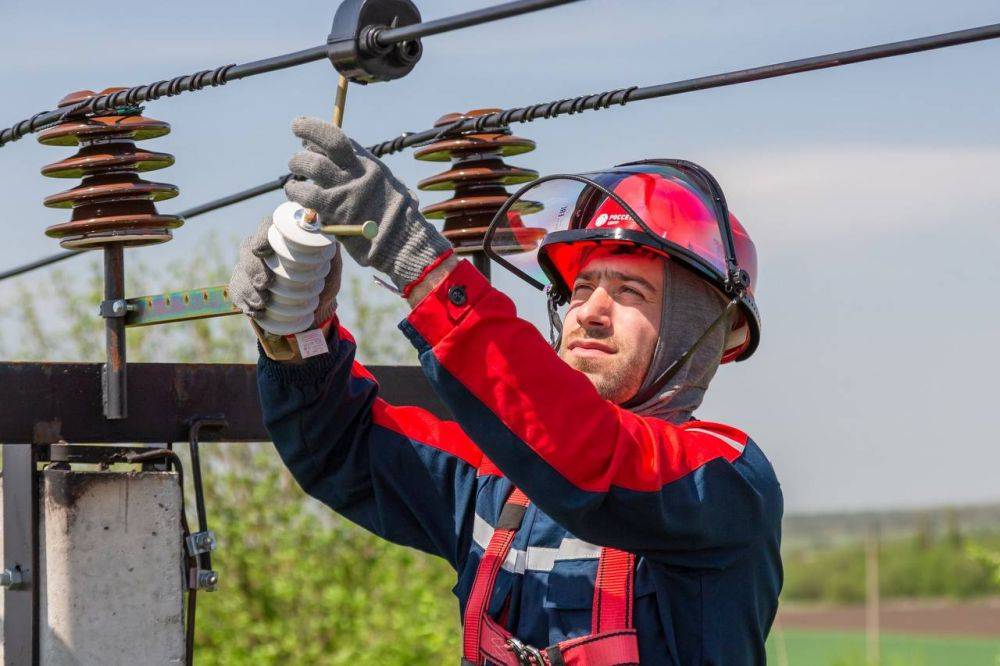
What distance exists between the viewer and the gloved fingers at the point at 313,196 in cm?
251

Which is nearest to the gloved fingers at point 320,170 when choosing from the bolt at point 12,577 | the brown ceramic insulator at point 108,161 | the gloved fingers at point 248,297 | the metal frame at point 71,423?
the gloved fingers at point 248,297

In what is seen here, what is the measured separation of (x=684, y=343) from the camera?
3.24m

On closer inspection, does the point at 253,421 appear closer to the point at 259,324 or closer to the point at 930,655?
the point at 259,324

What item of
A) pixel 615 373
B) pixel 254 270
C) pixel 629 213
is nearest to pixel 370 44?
pixel 254 270

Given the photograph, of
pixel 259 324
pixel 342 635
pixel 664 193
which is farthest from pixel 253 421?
pixel 342 635

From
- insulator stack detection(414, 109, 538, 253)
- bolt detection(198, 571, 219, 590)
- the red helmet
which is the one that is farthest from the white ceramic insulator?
insulator stack detection(414, 109, 538, 253)

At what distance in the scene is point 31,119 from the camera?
12.8 ft

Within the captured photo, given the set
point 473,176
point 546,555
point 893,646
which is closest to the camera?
point 546,555

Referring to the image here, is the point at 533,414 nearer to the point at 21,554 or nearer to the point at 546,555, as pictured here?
the point at 546,555

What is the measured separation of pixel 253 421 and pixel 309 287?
45.3 inches

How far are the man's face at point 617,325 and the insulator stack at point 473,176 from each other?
3.79 feet

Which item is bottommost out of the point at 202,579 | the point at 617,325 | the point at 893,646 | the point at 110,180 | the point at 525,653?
the point at 893,646

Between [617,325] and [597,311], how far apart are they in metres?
0.05

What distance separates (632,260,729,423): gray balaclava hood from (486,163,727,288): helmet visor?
0.08m
